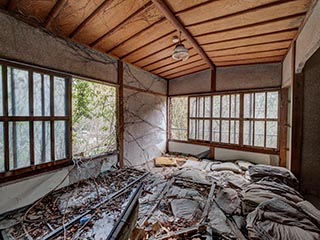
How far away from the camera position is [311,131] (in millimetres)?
2965

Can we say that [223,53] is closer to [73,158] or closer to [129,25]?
[129,25]

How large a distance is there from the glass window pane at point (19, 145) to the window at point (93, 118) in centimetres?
135

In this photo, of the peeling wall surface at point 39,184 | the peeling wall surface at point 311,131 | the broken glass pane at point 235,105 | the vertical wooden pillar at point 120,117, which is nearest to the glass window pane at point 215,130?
the broken glass pane at point 235,105

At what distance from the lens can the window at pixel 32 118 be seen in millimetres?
2345

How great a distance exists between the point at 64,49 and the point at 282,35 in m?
3.87

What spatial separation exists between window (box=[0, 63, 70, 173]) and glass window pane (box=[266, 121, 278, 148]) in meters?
4.57

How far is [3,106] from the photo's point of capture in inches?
90.7

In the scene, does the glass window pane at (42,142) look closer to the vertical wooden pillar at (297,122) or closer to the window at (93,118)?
the window at (93,118)

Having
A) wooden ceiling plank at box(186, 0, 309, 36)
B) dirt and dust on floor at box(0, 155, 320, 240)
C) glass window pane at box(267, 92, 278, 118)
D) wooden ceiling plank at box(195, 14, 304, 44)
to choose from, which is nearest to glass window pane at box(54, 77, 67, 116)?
dirt and dust on floor at box(0, 155, 320, 240)

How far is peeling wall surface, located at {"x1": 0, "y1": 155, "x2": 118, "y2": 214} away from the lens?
2354 millimetres

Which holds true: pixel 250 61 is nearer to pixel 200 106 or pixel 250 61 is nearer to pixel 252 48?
pixel 252 48

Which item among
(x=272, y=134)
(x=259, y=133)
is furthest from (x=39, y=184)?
(x=272, y=134)

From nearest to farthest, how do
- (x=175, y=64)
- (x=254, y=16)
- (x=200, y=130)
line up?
(x=254, y=16) < (x=175, y=64) < (x=200, y=130)

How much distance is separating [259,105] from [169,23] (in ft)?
10.2
